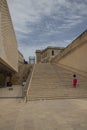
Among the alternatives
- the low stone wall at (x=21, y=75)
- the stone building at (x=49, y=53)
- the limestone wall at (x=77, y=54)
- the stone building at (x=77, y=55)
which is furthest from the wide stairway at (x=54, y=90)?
the stone building at (x=49, y=53)

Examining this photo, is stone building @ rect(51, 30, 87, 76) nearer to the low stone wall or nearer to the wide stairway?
the wide stairway

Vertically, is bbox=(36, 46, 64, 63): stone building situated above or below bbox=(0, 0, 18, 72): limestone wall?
above

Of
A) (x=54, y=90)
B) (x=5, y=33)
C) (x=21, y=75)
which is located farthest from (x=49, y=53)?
(x=54, y=90)

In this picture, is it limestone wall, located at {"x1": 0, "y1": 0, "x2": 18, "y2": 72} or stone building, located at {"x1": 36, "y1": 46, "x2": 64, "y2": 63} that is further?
stone building, located at {"x1": 36, "y1": 46, "x2": 64, "y2": 63}

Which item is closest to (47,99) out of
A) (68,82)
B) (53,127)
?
(68,82)

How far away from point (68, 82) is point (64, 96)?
3.82 m

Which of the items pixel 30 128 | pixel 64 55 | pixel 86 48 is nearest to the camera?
pixel 30 128

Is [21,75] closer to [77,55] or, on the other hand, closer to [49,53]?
[77,55]

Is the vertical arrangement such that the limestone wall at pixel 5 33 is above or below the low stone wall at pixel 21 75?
above

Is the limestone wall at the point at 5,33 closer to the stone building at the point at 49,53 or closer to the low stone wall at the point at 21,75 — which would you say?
the low stone wall at the point at 21,75

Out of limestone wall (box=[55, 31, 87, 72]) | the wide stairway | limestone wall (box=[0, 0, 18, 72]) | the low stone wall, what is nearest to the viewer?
the wide stairway

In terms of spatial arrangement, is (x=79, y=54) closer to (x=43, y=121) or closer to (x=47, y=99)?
(x=47, y=99)

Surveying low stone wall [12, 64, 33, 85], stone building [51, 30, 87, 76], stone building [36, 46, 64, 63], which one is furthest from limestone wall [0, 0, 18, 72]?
stone building [36, 46, 64, 63]

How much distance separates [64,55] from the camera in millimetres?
25844
